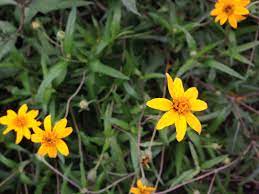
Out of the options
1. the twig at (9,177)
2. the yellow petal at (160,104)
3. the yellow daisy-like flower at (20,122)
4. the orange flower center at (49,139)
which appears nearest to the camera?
the yellow petal at (160,104)

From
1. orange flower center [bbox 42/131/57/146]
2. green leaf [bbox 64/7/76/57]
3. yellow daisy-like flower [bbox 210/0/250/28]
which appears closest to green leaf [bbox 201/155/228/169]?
yellow daisy-like flower [bbox 210/0/250/28]

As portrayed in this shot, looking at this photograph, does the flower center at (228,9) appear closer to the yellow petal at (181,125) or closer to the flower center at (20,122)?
the yellow petal at (181,125)

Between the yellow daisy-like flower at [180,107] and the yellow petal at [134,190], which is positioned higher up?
the yellow daisy-like flower at [180,107]

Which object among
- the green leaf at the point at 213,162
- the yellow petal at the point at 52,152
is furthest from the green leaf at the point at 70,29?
the green leaf at the point at 213,162

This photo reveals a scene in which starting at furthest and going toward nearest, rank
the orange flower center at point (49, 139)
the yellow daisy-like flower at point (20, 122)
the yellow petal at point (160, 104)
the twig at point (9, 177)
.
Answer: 1. the twig at point (9, 177)
2. the yellow daisy-like flower at point (20, 122)
3. the orange flower center at point (49, 139)
4. the yellow petal at point (160, 104)

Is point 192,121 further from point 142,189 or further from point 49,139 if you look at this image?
point 49,139

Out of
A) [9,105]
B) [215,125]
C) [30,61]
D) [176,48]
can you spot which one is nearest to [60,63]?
[30,61]

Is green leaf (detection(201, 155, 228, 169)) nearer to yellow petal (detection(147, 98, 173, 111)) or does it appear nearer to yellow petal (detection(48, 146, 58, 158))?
yellow petal (detection(147, 98, 173, 111))
